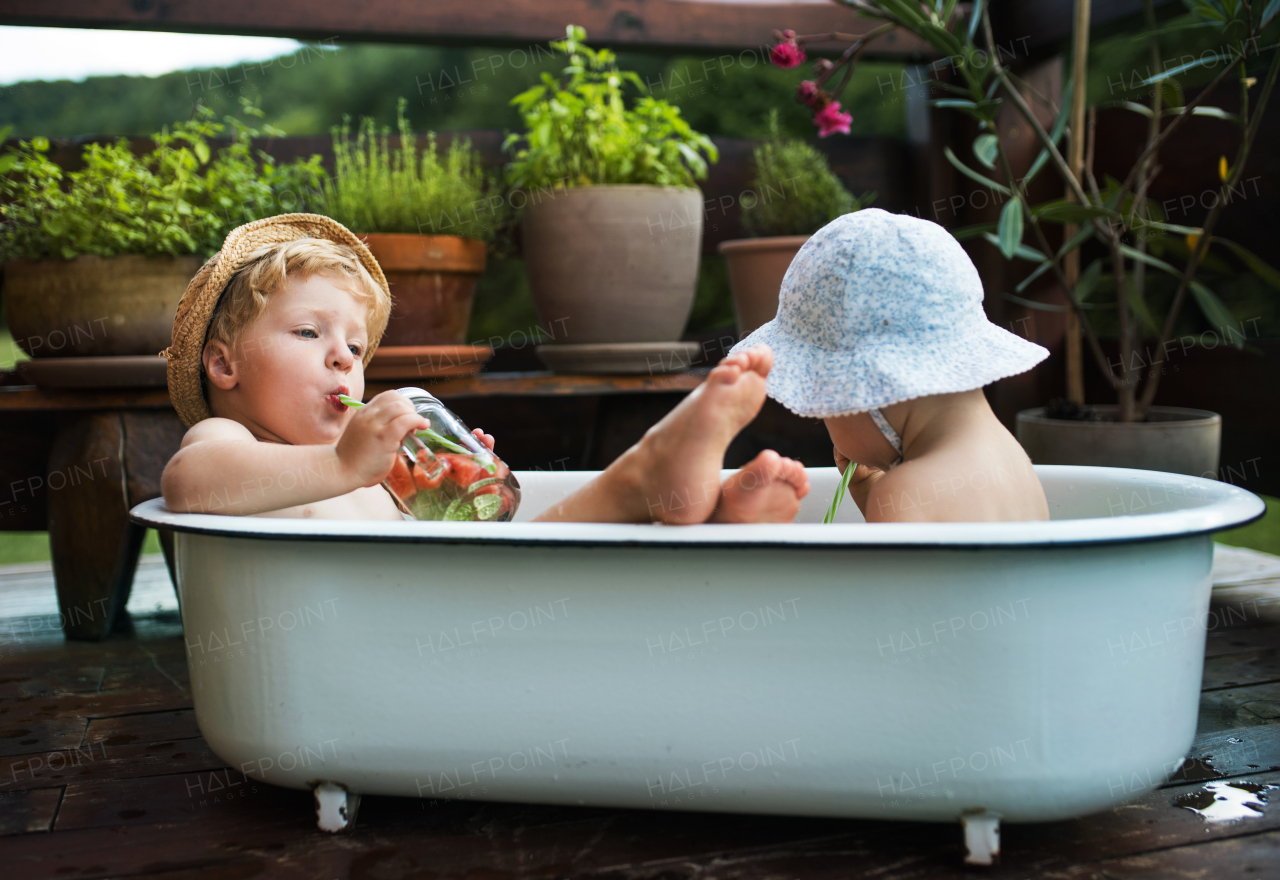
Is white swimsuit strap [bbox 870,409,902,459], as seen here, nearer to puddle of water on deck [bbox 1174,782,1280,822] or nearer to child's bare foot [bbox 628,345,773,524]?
child's bare foot [bbox 628,345,773,524]

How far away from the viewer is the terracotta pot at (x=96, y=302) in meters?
1.68

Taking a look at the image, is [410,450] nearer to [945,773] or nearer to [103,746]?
[103,746]

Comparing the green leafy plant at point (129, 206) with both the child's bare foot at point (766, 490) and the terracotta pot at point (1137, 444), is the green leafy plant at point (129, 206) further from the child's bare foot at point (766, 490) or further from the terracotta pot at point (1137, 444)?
the terracotta pot at point (1137, 444)

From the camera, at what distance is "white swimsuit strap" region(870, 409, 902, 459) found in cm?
105

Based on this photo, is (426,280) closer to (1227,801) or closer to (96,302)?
(96,302)

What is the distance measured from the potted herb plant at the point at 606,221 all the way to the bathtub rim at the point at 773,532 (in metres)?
1.10

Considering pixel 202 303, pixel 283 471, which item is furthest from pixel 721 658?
pixel 202 303

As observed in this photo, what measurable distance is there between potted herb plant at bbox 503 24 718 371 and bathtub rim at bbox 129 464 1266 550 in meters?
1.10

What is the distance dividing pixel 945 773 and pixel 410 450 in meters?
0.70

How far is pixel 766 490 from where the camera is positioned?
0.94 metres

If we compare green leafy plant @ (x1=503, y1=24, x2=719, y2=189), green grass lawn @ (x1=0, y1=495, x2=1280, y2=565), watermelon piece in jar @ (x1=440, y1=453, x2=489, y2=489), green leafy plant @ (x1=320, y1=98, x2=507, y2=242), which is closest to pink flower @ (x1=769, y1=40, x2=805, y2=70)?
green leafy plant @ (x1=503, y1=24, x2=719, y2=189)

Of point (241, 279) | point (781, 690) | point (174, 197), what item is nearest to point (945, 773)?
point (781, 690)

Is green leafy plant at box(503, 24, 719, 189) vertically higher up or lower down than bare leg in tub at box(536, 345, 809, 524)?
higher up

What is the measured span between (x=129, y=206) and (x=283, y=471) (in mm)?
976
